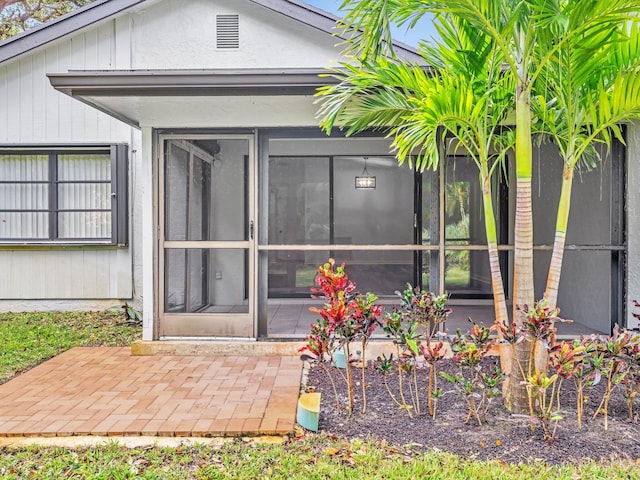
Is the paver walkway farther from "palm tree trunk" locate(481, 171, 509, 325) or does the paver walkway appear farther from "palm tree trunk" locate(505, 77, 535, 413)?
"palm tree trunk" locate(481, 171, 509, 325)

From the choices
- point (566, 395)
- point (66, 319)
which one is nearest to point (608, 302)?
point (566, 395)

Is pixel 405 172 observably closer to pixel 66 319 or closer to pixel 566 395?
pixel 566 395

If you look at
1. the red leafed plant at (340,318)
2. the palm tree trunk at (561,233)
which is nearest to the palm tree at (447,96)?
the palm tree trunk at (561,233)

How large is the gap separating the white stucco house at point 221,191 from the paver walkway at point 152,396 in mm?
564

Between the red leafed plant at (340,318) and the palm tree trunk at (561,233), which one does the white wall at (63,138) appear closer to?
the red leafed plant at (340,318)

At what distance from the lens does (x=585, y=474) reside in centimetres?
260

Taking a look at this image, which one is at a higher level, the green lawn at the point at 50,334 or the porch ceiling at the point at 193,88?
the porch ceiling at the point at 193,88

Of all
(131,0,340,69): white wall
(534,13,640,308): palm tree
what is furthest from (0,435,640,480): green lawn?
(131,0,340,69): white wall

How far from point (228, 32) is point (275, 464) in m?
5.50

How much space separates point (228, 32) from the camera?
633cm

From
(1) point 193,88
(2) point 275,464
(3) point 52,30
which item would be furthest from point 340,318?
(3) point 52,30

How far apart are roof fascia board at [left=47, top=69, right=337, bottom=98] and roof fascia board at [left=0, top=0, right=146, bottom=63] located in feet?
10.7

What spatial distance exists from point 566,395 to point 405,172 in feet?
18.2

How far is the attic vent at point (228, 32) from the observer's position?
6320 millimetres
